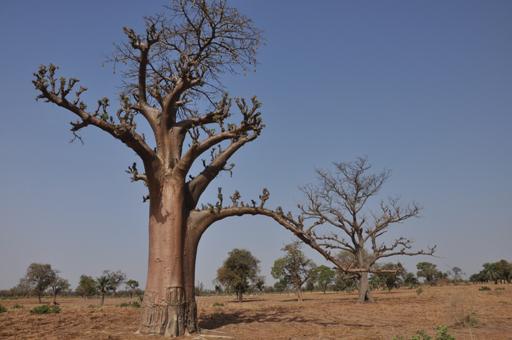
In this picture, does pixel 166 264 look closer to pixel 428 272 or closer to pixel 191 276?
pixel 191 276

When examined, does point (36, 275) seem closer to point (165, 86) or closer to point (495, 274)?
point (165, 86)

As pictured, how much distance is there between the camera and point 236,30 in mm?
10375

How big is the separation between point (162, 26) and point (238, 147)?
344 centimetres

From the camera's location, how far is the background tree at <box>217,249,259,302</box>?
37.1 metres

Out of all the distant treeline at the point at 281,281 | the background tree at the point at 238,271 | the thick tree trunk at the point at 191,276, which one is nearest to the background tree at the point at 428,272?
the distant treeline at the point at 281,281

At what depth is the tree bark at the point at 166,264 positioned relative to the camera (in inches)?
304

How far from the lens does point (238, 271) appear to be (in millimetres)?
A: 37906

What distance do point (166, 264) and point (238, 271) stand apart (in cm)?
3088

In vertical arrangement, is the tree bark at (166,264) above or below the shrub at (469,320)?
above

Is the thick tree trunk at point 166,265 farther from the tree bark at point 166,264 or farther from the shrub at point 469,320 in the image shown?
the shrub at point 469,320

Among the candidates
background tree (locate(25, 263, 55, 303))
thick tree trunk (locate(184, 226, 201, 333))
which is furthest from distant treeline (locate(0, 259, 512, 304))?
thick tree trunk (locate(184, 226, 201, 333))

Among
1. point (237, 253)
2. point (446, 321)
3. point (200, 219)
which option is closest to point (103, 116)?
point (200, 219)

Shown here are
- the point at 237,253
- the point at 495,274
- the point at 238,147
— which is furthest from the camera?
the point at 495,274

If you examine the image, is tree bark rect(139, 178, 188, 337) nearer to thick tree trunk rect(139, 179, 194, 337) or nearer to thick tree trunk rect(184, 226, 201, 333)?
thick tree trunk rect(139, 179, 194, 337)
